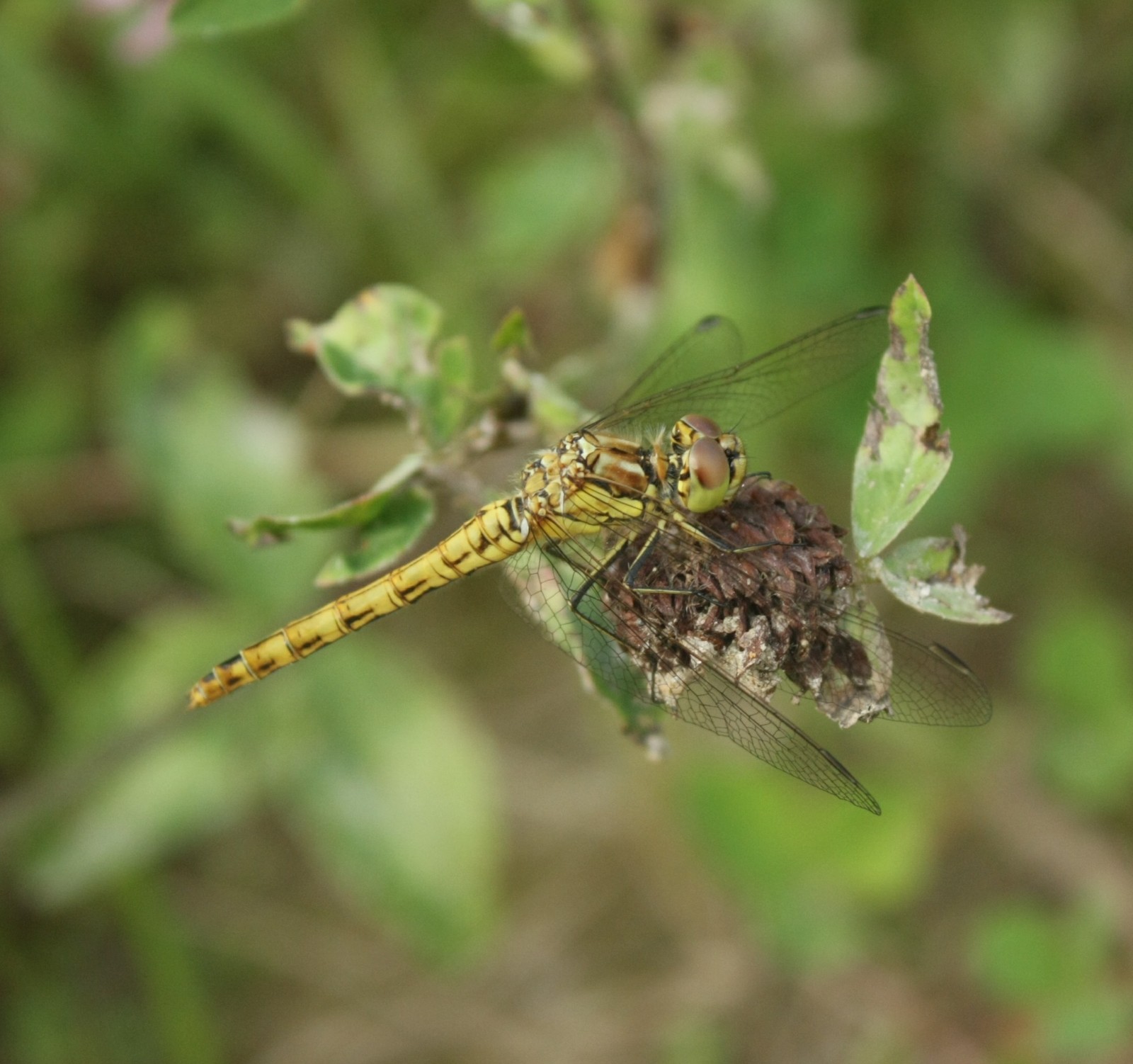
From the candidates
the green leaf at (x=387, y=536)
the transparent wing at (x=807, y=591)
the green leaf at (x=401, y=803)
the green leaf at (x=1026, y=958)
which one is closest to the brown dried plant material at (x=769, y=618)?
the transparent wing at (x=807, y=591)

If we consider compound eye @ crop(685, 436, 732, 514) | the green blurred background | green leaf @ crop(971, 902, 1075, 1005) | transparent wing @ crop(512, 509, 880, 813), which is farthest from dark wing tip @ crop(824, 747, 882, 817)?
green leaf @ crop(971, 902, 1075, 1005)

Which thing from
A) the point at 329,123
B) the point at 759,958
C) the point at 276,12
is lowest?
the point at 759,958

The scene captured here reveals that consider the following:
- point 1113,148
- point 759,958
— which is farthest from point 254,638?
point 1113,148

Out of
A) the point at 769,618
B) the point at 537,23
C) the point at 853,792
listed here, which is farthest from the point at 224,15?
the point at 853,792

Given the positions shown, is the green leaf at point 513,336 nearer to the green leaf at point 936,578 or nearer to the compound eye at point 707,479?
the compound eye at point 707,479

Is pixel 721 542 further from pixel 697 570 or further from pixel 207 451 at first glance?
pixel 207 451

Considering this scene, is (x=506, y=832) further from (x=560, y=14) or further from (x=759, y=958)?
(x=560, y=14)
